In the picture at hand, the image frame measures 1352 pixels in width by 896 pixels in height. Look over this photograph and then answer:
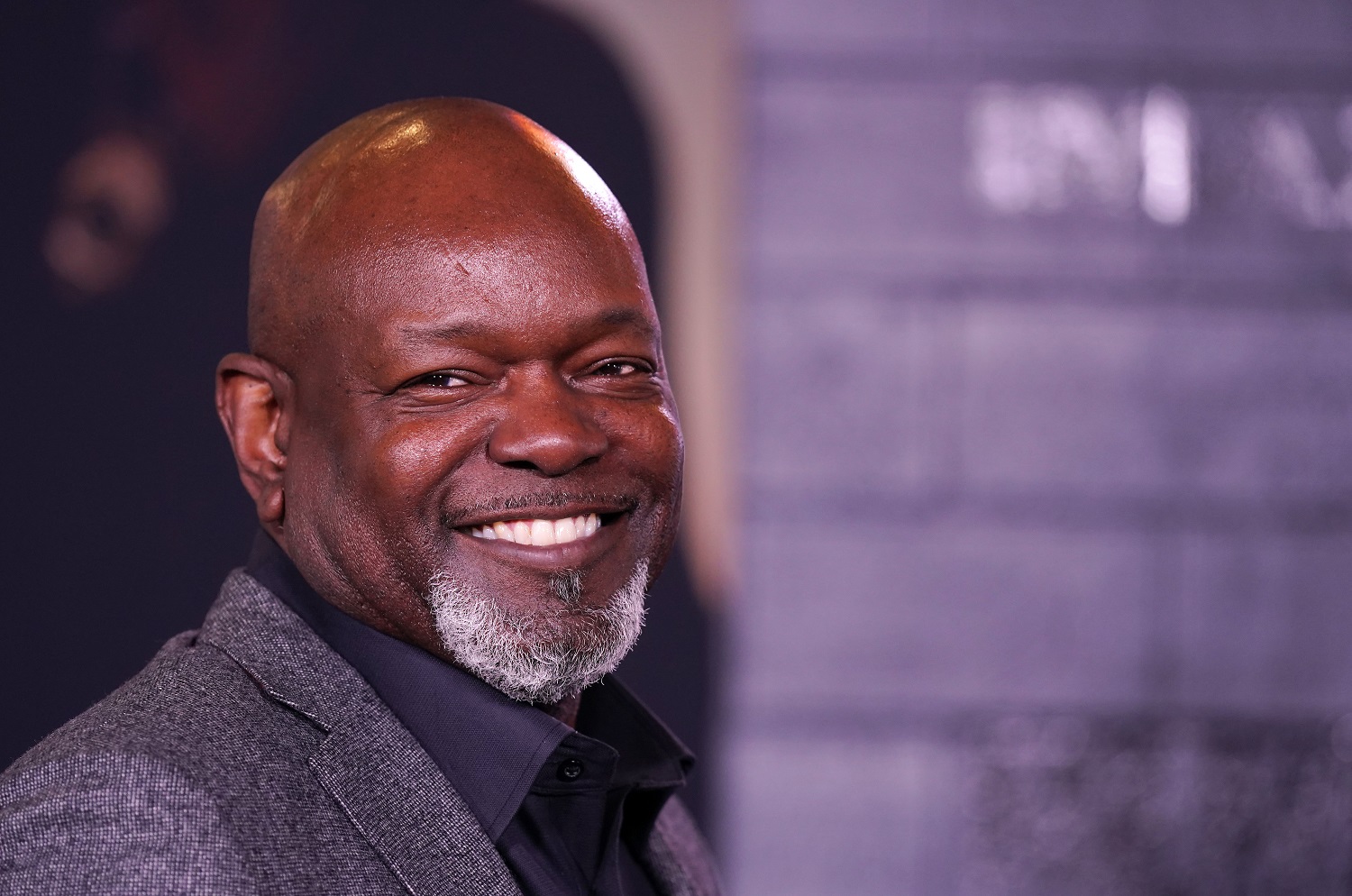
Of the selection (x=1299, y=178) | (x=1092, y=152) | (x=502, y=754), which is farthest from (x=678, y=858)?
(x=1299, y=178)

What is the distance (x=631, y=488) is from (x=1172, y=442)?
2269 mm

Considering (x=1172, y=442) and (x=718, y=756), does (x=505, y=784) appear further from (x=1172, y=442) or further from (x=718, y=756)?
(x=1172, y=442)

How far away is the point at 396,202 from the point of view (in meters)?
1.25

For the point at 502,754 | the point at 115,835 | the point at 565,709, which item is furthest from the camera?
the point at 565,709

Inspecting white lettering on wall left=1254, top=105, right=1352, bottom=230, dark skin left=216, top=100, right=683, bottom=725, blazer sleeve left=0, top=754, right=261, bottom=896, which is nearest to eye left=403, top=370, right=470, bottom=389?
dark skin left=216, top=100, right=683, bottom=725

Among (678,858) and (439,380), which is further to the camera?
(678,858)

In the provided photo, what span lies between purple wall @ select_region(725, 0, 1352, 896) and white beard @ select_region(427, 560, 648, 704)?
1.94 m

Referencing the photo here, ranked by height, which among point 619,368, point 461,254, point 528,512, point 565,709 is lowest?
point 565,709

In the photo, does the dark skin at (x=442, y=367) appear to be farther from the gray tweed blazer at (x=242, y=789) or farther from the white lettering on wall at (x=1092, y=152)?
the white lettering on wall at (x=1092, y=152)

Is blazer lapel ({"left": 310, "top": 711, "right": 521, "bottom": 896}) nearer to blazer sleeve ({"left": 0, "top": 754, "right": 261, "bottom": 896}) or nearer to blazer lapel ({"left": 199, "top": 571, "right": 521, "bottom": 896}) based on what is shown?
blazer lapel ({"left": 199, "top": 571, "right": 521, "bottom": 896})

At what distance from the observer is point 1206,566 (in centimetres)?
330

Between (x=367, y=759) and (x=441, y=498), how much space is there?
0.22 meters

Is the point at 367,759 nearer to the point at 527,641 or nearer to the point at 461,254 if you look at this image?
the point at 527,641

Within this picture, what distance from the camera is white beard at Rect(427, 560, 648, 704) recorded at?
4.12 ft
